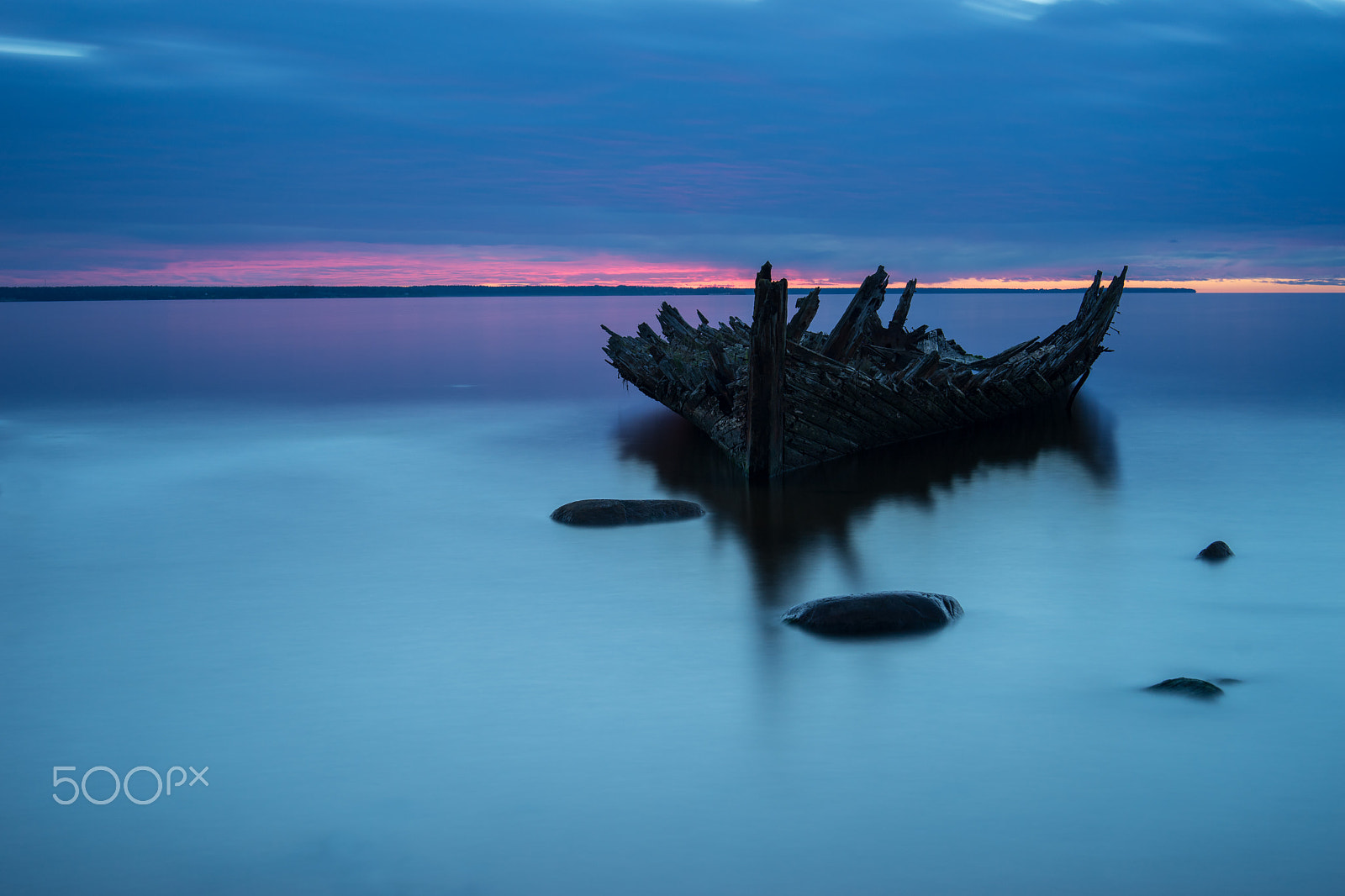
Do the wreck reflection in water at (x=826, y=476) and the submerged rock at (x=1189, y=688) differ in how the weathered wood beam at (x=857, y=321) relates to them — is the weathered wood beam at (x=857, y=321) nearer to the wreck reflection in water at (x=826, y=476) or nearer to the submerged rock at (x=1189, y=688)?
the wreck reflection in water at (x=826, y=476)

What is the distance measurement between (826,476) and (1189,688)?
8.48m

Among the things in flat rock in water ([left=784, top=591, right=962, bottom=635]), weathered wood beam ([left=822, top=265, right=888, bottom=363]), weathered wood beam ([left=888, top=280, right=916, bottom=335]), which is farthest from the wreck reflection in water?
weathered wood beam ([left=888, top=280, right=916, bottom=335])

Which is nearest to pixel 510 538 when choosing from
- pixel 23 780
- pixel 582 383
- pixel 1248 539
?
pixel 23 780

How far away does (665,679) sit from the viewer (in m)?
7.97

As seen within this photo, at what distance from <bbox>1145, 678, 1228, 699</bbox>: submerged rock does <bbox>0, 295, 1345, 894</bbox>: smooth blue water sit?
0.14 meters

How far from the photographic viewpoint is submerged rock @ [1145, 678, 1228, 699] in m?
7.27

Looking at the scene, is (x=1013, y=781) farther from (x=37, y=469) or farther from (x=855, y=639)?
(x=37, y=469)

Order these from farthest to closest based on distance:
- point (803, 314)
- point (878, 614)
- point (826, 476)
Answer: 1. point (803, 314)
2. point (826, 476)
3. point (878, 614)

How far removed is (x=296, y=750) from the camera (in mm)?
6652

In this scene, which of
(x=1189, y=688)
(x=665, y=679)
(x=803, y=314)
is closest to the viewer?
(x=1189, y=688)

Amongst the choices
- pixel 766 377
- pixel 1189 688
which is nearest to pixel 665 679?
pixel 1189 688

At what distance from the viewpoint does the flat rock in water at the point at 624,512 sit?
1267cm

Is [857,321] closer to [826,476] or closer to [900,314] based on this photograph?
[826,476]

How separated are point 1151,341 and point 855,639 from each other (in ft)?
188
